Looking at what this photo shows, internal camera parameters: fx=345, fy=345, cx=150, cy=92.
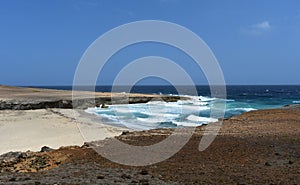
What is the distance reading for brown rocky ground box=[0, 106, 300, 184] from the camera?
7.98 m

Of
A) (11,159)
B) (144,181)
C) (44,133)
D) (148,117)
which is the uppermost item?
(144,181)

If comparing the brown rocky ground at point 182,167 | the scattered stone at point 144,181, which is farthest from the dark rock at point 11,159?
the scattered stone at point 144,181

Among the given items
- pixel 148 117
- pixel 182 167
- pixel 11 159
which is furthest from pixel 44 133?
pixel 148 117

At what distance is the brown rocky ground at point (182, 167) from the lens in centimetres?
798

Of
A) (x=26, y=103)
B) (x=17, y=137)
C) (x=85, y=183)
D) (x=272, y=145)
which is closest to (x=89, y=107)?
(x=26, y=103)

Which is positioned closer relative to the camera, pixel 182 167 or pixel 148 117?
pixel 182 167

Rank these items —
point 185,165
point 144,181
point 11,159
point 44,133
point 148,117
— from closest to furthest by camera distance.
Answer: point 144,181, point 185,165, point 11,159, point 44,133, point 148,117

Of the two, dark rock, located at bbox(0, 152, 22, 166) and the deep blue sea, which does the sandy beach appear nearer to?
dark rock, located at bbox(0, 152, 22, 166)

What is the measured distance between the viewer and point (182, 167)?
940 cm

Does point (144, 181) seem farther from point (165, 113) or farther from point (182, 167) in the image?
point (165, 113)

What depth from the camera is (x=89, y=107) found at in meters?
44.0

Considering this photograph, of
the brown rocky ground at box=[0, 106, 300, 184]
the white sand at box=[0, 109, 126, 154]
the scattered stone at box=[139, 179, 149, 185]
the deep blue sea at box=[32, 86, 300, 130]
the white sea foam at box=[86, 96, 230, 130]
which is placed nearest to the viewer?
the scattered stone at box=[139, 179, 149, 185]

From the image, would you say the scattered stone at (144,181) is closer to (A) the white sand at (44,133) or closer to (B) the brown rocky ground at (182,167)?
(B) the brown rocky ground at (182,167)

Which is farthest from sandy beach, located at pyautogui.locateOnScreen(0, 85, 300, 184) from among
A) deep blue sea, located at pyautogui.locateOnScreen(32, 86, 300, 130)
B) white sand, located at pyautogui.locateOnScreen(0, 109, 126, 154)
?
deep blue sea, located at pyautogui.locateOnScreen(32, 86, 300, 130)
